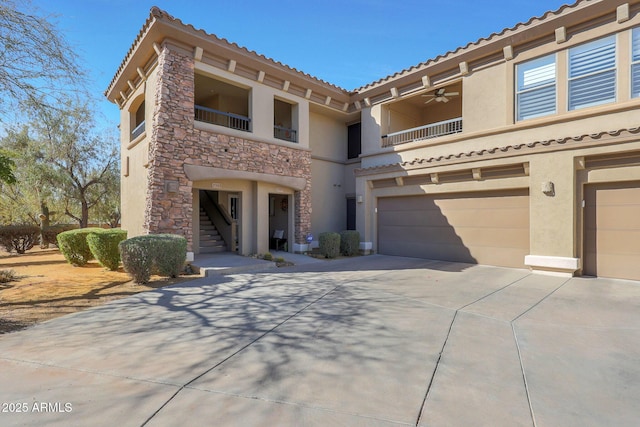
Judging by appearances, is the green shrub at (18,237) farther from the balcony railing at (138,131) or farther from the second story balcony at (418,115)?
the second story balcony at (418,115)

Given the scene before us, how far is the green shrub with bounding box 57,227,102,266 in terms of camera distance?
1079 cm

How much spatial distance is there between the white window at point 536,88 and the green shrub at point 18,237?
22.1 m

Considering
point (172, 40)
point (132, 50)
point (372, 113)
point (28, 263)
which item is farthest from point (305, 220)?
point (28, 263)

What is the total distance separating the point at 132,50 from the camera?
10.6m

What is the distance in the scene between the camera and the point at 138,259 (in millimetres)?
7645

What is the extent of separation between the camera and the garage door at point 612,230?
25.4 feet

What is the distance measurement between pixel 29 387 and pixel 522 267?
36.1 ft

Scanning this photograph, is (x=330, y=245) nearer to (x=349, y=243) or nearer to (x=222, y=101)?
(x=349, y=243)

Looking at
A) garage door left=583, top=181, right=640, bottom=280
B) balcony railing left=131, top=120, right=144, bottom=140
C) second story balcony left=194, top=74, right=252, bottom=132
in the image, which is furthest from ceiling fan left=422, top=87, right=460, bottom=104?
balcony railing left=131, top=120, right=144, bottom=140

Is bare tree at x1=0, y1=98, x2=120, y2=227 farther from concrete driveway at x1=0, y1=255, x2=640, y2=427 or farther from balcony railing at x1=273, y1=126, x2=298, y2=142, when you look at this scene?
concrete driveway at x1=0, y1=255, x2=640, y2=427

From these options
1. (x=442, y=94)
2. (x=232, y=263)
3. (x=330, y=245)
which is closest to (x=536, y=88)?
(x=442, y=94)

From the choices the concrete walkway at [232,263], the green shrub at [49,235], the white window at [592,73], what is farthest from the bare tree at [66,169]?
the white window at [592,73]

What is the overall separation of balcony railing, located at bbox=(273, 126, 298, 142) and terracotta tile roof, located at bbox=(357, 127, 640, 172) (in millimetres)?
3293

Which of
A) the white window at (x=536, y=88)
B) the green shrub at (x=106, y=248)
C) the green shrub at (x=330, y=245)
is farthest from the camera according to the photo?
the green shrub at (x=330, y=245)
